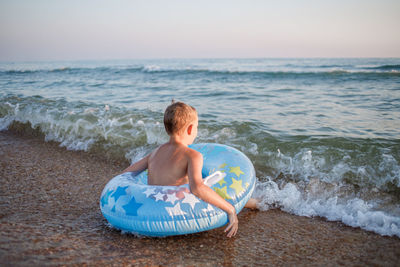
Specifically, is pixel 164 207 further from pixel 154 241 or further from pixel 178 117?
pixel 178 117

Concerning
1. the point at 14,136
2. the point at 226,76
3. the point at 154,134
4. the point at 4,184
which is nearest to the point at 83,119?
the point at 14,136

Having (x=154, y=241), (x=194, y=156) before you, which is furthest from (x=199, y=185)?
(x=154, y=241)

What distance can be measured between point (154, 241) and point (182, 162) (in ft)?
2.37

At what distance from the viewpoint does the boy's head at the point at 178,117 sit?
105 inches

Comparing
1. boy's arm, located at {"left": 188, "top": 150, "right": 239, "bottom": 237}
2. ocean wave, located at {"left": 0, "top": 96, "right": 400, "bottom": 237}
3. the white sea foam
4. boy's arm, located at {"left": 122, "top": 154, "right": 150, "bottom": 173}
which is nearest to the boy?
boy's arm, located at {"left": 188, "top": 150, "right": 239, "bottom": 237}

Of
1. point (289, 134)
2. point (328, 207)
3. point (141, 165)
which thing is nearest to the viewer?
point (141, 165)

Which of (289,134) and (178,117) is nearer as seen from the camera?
(178,117)

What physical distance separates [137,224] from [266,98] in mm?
7878

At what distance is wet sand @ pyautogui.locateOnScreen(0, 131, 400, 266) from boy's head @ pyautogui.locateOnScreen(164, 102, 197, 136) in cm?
97

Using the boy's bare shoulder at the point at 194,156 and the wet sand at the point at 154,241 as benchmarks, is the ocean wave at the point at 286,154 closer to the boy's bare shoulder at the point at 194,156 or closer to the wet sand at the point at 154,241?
the wet sand at the point at 154,241

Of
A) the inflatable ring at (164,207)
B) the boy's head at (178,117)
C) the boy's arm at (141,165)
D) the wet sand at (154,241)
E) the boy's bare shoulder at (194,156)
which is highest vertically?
the boy's head at (178,117)

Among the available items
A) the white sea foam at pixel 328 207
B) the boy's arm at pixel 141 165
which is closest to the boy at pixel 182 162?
the boy's arm at pixel 141 165

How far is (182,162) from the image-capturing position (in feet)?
8.85

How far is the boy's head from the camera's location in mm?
2670
